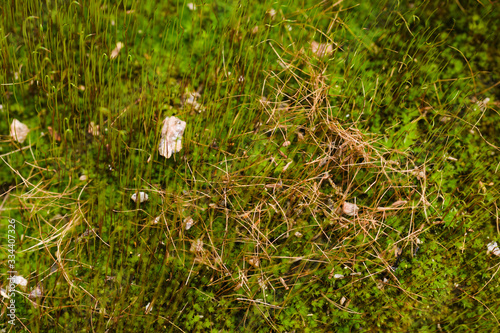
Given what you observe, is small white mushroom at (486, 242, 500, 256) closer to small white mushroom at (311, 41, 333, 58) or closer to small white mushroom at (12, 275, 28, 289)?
small white mushroom at (311, 41, 333, 58)

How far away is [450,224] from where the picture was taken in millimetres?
1870

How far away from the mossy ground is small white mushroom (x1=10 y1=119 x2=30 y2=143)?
0.15 ft

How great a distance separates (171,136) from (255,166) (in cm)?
49

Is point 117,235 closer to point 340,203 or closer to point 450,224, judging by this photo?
point 340,203

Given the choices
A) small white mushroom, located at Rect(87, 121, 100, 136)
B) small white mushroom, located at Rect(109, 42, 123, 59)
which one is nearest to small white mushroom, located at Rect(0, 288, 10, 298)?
small white mushroom, located at Rect(87, 121, 100, 136)

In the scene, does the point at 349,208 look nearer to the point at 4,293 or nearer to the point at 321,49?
the point at 321,49

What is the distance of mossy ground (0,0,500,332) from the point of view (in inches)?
65.1

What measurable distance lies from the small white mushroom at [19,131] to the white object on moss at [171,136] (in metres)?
0.73

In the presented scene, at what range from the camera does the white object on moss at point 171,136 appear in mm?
1768

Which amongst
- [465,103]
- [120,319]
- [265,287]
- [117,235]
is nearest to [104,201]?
[117,235]

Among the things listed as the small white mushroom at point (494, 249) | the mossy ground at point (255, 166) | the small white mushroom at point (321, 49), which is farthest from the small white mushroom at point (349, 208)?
the small white mushroom at point (321, 49)

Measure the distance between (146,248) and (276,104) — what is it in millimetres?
1084

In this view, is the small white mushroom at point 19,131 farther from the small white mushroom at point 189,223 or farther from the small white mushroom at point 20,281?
the small white mushroom at point 189,223

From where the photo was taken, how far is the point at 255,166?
1817 mm
